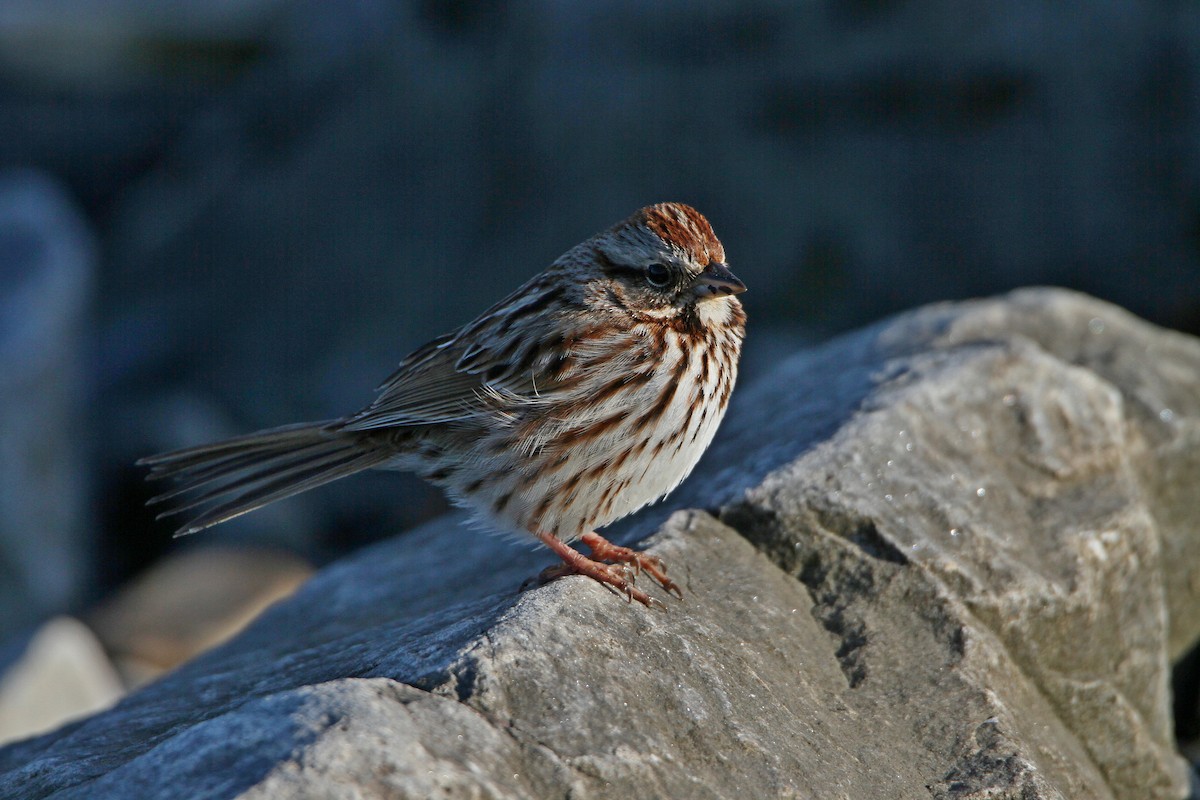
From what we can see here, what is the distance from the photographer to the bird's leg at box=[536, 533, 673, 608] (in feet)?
11.1

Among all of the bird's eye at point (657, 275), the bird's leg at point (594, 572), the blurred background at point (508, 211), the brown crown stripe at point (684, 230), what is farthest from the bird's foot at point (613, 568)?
the blurred background at point (508, 211)

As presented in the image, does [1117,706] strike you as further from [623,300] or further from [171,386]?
[171,386]

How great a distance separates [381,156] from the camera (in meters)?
10.4

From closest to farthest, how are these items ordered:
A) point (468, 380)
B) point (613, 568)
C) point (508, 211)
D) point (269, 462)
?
point (613, 568), point (468, 380), point (269, 462), point (508, 211)

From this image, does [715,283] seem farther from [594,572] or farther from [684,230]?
[594,572]

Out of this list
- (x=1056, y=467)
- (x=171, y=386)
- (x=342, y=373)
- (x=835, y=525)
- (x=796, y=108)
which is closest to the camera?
(x=835, y=525)

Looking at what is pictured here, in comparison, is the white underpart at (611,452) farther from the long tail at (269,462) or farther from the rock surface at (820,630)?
the long tail at (269,462)

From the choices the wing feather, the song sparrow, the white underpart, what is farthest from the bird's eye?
the wing feather

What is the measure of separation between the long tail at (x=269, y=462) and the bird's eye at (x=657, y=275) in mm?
1079

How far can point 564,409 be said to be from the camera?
4043 mm

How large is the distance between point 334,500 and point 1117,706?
6.67m

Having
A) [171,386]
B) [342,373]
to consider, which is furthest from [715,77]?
[171,386]

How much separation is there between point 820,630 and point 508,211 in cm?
662

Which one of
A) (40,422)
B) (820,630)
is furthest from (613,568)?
(40,422)
